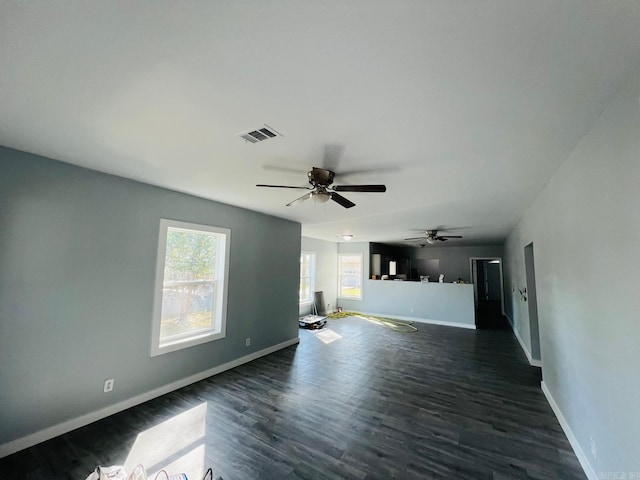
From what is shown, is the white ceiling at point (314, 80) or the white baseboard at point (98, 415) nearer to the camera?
the white ceiling at point (314, 80)

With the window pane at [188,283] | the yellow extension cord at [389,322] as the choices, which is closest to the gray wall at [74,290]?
the window pane at [188,283]

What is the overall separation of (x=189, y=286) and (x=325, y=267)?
546cm

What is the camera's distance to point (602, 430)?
175 centimetres

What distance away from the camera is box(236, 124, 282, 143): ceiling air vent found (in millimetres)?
1869

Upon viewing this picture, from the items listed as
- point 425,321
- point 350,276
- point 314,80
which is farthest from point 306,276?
point 314,80

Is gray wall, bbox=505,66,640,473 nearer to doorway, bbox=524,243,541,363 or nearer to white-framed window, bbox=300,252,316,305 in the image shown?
doorway, bbox=524,243,541,363

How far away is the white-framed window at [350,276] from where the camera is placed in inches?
359

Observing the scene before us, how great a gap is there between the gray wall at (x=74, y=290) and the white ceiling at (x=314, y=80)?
386 millimetres

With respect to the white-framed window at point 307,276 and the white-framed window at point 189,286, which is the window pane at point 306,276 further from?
the white-framed window at point 189,286

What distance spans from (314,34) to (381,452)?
9.97 feet

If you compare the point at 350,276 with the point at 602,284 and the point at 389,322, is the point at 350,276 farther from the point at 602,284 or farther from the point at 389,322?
the point at 602,284

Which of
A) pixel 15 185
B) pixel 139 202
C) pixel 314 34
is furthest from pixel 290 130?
pixel 15 185

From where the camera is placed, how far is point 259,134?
194cm

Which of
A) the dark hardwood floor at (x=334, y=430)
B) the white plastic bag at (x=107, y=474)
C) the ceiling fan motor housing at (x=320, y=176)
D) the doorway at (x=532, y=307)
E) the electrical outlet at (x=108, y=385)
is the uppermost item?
the ceiling fan motor housing at (x=320, y=176)
